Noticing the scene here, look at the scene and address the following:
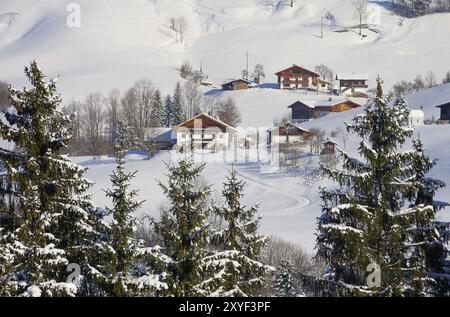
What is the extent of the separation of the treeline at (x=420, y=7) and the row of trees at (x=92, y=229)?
101 m

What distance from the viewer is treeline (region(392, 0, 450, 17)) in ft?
328

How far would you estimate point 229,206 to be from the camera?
31.4 ft

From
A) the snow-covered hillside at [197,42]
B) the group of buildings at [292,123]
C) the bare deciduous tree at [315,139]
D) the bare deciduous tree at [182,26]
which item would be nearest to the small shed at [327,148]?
the group of buildings at [292,123]

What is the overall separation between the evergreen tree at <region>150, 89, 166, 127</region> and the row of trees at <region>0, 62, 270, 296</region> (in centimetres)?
5217

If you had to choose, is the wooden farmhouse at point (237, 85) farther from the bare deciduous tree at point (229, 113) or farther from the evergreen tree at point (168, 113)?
the evergreen tree at point (168, 113)

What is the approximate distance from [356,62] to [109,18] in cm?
4354

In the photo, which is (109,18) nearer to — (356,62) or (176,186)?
(356,62)

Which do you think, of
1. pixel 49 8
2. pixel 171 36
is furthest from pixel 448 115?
pixel 49 8

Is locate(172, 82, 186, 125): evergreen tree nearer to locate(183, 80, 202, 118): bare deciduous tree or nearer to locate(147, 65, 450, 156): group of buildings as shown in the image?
locate(183, 80, 202, 118): bare deciduous tree

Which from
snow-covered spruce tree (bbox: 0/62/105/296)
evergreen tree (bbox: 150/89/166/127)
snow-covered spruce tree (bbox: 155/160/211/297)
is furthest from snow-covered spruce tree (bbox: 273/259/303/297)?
evergreen tree (bbox: 150/89/166/127)

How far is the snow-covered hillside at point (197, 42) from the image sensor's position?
81938 mm

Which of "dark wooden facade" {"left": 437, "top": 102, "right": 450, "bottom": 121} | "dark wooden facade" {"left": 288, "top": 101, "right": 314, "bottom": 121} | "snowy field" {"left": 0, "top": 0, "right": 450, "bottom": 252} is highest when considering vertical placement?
"snowy field" {"left": 0, "top": 0, "right": 450, "bottom": 252}

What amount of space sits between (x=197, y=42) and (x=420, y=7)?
39.9 metres

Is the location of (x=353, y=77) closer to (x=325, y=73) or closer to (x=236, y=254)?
(x=325, y=73)
